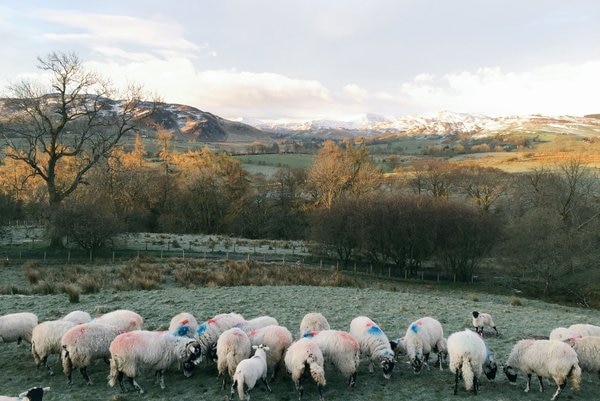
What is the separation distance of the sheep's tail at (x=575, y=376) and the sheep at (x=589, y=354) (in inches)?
44.6

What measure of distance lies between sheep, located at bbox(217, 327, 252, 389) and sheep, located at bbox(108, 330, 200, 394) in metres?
0.78

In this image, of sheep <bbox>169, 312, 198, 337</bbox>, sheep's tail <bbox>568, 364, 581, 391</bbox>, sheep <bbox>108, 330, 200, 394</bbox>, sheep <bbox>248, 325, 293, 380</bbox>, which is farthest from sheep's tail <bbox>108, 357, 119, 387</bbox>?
sheep's tail <bbox>568, 364, 581, 391</bbox>

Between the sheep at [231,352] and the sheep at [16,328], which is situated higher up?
the sheep at [231,352]

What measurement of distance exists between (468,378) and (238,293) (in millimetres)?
13847

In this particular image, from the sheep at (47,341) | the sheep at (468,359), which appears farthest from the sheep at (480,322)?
the sheep at (47,341)

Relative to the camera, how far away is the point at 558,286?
35.8 meters

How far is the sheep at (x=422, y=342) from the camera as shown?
10953mm

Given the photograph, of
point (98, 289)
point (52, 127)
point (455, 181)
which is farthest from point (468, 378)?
point (455, 181)

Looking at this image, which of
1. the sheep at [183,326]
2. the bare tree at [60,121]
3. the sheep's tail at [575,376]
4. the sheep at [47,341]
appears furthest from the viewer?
the bare tree at [60,121]

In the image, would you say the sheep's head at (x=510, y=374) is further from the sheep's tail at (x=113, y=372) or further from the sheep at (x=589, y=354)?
the sheep's tail at (x=113, y=372)

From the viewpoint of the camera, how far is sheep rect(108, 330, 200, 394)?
9.70 metres

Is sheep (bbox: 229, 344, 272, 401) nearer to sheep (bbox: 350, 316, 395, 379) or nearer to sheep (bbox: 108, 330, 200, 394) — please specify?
sheep (bbox: 108, 330, 200, 394)

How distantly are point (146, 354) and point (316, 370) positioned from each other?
3791 millimetres

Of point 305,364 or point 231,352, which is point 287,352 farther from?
point 231,352
